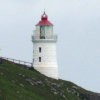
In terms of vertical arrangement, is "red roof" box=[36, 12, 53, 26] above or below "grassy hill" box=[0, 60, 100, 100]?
above

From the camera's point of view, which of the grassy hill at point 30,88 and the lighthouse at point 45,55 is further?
the lighthouse at point 45,55

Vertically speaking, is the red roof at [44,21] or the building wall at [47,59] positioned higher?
the red roof at [44,21]

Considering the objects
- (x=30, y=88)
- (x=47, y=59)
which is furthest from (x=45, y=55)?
(x=30, y=88)

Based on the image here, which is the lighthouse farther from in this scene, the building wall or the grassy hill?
the grassy hill

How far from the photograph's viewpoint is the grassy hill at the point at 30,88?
246ft

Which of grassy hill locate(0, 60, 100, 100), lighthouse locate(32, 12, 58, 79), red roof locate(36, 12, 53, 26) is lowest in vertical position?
grassy hill locate(0, 60, 100, 100)

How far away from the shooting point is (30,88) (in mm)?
82312

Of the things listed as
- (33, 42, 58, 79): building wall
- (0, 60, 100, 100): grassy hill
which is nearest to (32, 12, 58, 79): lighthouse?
(33, 42, 58, 79): building wall

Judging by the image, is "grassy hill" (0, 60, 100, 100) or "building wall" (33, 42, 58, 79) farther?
"building wall" (33, 42, 58, 79)

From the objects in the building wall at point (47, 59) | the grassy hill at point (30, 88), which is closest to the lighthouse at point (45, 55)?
the building wall at point (47, 59)

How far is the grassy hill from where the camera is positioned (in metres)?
74.9

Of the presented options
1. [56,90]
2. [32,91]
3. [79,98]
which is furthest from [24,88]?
[79,98]

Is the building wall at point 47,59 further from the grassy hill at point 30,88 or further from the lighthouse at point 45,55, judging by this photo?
the grassy hill at point 30,88

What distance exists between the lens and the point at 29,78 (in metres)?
86.8
